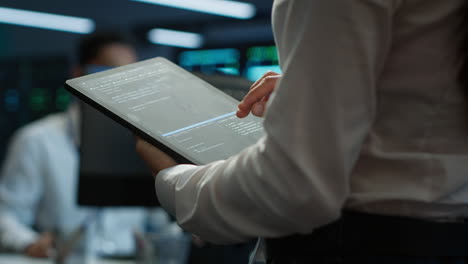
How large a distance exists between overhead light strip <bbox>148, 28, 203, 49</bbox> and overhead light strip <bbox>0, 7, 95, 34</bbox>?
74 centimetres

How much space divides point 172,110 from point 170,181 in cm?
18

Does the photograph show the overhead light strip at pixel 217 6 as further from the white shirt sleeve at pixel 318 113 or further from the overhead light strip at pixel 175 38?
the white shirt sleeve at pixel 318 113

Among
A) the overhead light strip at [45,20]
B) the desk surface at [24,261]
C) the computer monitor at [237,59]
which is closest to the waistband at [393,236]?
the desk surface at [24,261]

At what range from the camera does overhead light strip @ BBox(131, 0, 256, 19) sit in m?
5.95

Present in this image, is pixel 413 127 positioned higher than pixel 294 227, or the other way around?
pixel 413 127

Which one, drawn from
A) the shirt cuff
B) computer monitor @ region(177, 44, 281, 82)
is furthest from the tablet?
computer monitor @ region(177, 44, 281, 82)

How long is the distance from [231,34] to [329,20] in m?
6.01

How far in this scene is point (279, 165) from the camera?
638 millimetres

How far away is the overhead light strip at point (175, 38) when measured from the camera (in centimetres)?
690

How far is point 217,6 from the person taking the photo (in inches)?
239

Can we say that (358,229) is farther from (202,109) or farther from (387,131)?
(202,109)

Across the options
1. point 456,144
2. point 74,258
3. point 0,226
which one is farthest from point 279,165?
point 0,226

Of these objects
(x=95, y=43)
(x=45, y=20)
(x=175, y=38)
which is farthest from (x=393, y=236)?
(x=175, y=38)

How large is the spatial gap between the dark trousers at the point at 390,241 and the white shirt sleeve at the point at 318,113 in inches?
2.1
